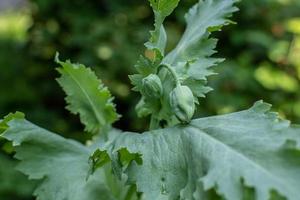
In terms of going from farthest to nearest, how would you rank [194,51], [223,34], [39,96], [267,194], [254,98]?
[39,96] < [223,34] < [254,98] < [194,51] < [267,194]

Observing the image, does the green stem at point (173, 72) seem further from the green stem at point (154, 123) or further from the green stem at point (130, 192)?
the green stem at point (130, 192)

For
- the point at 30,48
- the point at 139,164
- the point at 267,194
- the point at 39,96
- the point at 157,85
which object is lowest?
the point at 267,194

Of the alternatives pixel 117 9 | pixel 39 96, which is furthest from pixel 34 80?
pixel 117 9

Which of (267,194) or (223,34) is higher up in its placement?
(223,34)

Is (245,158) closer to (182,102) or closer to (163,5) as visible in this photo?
(182,102)

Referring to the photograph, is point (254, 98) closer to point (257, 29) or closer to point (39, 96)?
point (257, 29)

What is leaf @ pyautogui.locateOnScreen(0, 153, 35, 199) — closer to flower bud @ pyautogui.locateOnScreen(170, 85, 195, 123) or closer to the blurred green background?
the blurred green background
